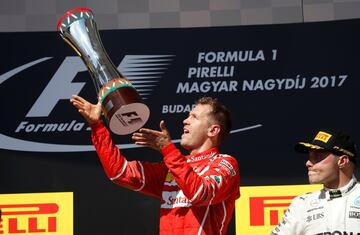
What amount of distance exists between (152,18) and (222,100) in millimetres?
702

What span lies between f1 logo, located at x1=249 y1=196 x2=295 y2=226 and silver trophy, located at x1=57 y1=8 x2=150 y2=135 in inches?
58.9

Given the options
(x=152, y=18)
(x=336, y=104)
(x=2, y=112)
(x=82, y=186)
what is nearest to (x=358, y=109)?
(x=336, y=104)

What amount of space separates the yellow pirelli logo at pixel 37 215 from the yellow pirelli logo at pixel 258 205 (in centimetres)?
102

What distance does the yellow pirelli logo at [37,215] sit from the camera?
4.77 metres

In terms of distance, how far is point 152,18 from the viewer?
5.04 meters

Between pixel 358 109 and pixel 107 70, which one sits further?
pixel 358 109

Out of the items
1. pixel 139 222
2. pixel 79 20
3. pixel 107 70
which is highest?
pixel 79 20

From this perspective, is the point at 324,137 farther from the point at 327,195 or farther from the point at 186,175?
the point at 186,175

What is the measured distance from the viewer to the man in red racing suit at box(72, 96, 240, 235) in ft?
10.5

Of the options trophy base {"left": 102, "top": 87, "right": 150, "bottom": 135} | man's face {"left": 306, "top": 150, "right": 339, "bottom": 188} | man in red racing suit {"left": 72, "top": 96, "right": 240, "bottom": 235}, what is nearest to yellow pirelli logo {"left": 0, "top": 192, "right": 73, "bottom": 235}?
man in red racing suit {"left": 72, "top": 96, "right": 240, "bottom": 235}

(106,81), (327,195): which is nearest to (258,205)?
(327,195)

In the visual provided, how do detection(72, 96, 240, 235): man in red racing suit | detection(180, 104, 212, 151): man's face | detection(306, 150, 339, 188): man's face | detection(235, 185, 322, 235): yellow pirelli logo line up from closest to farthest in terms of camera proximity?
1. detection(72, 96, 240, 235): man in red racing suit
2. detection(306, 150, 339, 188): man's face
3. detection(180, 104, 212, 151): man's face
4. detection(235, 185, 322, 235): yellow pirelli logo

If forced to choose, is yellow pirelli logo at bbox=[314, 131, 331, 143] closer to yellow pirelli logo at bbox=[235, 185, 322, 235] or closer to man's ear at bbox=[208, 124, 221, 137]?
man's ear at bbox=[208, 124, 221, 137]

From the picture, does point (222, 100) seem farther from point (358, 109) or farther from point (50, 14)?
point (50, 14)
